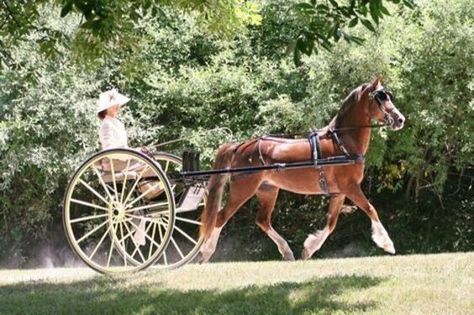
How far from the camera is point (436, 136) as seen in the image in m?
12.6

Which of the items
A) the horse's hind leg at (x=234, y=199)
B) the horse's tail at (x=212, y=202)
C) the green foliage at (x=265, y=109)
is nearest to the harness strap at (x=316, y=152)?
the horse's hind leg at (x=234, y=199)

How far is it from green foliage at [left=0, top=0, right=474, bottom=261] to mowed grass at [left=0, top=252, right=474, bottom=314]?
196 inches

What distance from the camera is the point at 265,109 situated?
13.2 meters

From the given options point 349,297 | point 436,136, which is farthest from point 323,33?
point 436,136

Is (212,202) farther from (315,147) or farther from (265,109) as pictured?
(265,109)

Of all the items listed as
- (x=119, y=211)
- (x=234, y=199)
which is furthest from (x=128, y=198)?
(x=234, y=199)

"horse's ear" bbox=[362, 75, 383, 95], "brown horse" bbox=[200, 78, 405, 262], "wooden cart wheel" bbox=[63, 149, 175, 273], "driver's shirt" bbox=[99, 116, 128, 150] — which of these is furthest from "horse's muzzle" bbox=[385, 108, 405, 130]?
"driver's shirt" bbox=[99, 116, 128, 150]

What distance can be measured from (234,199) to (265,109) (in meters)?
4.38

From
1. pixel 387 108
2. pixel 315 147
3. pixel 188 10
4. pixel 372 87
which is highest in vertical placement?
pixel 188 10

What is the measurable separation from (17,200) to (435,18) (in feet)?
27.8

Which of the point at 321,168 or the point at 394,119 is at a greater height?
the point at 394,119

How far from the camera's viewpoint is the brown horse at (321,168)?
28.5ft

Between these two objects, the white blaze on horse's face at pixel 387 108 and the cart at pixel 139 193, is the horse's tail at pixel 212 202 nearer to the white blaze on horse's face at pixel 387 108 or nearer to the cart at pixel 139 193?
the cart at pixel 139 193

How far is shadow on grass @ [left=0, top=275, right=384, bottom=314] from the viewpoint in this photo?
5.95 metres
